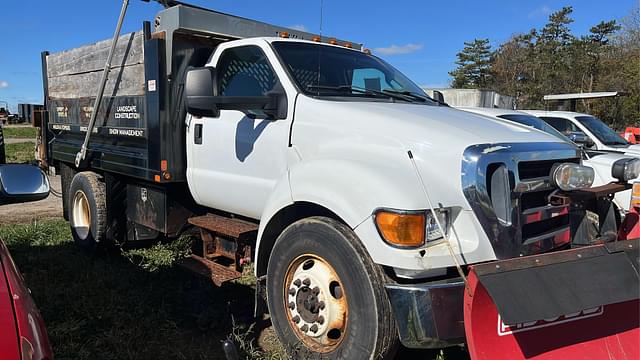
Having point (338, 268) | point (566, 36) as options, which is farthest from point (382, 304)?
point (566, 36)

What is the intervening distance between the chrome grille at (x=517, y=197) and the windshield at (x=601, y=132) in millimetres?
7914

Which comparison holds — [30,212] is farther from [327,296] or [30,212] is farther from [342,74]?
[327,296]

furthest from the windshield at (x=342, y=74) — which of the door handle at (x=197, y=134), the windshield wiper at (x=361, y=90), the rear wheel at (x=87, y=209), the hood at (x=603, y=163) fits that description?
the hood at (x=603, y=163)

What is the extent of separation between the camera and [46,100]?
709 centimetres

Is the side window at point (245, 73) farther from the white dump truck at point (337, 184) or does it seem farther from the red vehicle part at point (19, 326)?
the red vehicle part at point (19, 326)

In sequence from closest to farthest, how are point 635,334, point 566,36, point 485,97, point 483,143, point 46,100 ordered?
point 483,143
point 635,334
point 46,100
point 485,97
point 566,36

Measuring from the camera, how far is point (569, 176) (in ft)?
9.84

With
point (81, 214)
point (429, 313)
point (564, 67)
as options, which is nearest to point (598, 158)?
point (429, 313)

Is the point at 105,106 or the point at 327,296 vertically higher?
the point at 105,106

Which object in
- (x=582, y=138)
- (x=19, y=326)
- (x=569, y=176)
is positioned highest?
(x=582, y=138)

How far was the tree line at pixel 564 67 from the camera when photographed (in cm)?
2789

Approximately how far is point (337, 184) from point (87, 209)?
4601 millimetres

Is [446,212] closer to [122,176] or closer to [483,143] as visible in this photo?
[483,143]

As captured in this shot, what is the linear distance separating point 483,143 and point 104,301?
3.59 metres
